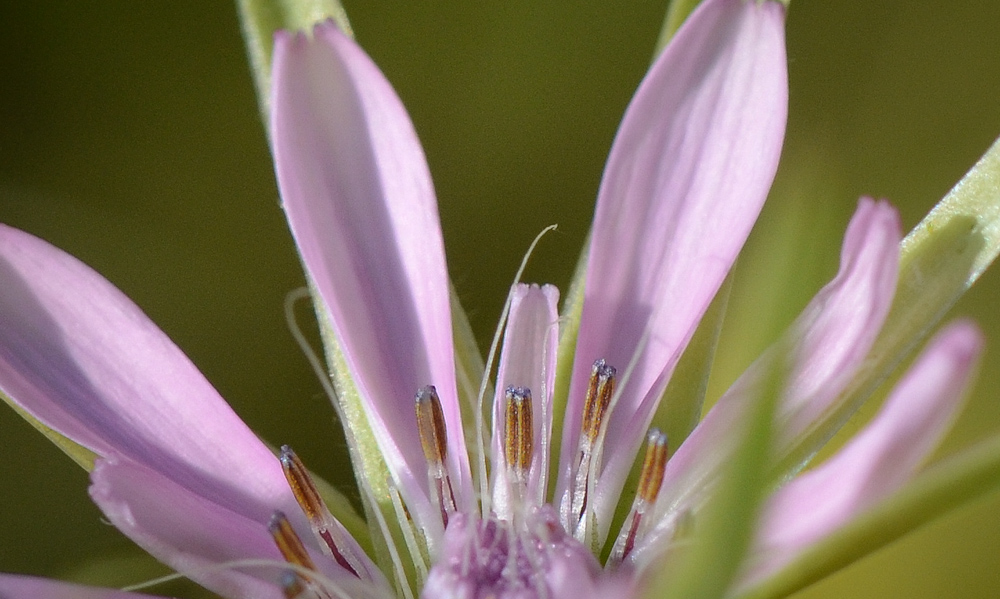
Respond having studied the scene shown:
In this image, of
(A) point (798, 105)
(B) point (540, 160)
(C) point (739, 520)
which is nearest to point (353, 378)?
(C) point (739, 520)

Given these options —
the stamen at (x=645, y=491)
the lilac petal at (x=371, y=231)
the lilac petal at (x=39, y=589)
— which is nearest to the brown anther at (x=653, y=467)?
the stamen at (x=645, y=491)

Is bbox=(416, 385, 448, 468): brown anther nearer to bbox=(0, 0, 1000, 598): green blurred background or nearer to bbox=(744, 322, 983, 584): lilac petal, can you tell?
bbox=(744, 322, 983, 584): lilac petal

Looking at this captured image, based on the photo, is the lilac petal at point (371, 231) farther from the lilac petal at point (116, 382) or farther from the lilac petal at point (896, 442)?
the lilac petal at point (896, 442)

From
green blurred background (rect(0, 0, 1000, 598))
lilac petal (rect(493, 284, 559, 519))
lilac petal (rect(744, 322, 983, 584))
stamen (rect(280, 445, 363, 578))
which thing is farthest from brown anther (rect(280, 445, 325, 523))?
green blurred background (rect(0, 0, 1000, 598))

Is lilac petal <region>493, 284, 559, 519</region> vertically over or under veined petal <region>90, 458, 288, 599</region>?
over

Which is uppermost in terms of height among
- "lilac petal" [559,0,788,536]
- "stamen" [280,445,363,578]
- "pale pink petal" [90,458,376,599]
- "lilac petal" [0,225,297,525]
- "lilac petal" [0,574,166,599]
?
"lilac petal" [559,0,788,536]

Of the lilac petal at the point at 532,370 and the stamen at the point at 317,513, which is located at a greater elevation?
the lilac petal at the point at 532,370

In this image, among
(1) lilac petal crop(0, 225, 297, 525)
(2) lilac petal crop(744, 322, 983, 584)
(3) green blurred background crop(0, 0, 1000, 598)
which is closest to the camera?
(2) lilac petal crop(744, 322, 983, 584)
